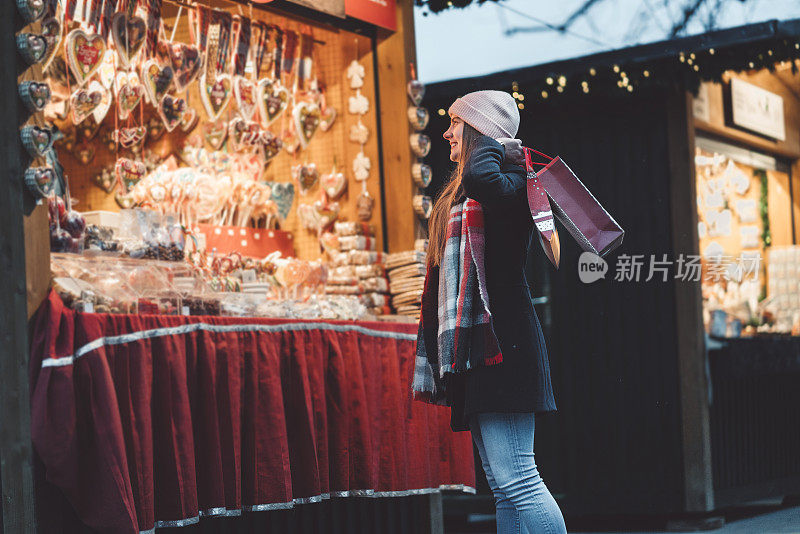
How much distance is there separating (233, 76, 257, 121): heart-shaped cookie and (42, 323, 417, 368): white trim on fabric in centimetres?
133

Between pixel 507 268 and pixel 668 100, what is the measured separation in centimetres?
392

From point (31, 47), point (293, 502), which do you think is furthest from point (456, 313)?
point (31, 47)

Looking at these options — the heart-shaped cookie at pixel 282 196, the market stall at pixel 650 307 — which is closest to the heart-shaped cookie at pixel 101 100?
the heart-shaped cookie at pixel 282 196

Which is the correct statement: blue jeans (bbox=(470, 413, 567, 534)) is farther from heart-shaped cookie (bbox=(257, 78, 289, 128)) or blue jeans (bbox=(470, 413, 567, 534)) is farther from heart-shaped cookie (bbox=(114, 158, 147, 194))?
heart-shaped cookie (bbox=(257, 78, 289, 128))

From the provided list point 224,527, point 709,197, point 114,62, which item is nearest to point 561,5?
point 709,197

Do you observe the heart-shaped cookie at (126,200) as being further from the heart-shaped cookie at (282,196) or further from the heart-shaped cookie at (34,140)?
the heart-shaped cookie at (34,140)

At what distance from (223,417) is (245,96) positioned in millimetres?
1915

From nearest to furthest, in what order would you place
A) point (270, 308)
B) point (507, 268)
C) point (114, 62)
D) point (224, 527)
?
point (507, 268) < point (224, 527) < point (270, 308) < point (114, 62)

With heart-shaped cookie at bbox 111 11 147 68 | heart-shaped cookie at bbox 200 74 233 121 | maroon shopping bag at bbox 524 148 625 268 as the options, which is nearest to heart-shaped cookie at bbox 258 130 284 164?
heart-shaped cookie at bbox 200 74 233 121

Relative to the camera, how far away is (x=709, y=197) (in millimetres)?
7297

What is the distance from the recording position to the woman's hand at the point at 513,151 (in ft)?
9.89

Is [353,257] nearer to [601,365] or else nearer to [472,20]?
[601,365]

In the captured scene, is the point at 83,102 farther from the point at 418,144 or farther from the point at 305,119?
the point at 418,144

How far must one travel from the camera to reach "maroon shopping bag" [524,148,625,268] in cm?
290
